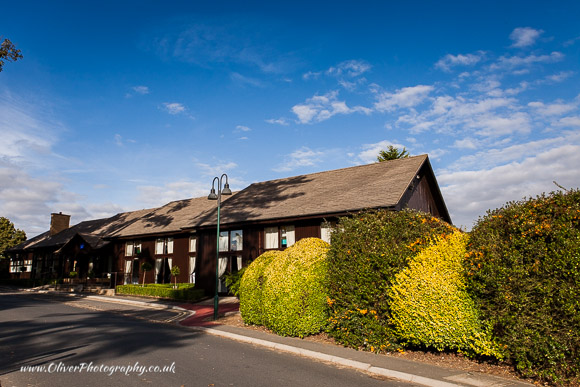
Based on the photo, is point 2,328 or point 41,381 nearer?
point 41,381

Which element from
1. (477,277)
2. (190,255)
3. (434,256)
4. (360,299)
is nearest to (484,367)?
(477,277)

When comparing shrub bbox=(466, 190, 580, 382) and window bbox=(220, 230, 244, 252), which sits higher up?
window bbox=(220, 230, 244, 252)

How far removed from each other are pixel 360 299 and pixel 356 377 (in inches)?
103

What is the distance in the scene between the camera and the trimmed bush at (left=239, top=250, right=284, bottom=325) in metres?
13.6

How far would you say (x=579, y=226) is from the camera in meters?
7.15

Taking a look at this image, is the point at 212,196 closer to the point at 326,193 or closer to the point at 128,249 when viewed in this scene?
the point at 326,193

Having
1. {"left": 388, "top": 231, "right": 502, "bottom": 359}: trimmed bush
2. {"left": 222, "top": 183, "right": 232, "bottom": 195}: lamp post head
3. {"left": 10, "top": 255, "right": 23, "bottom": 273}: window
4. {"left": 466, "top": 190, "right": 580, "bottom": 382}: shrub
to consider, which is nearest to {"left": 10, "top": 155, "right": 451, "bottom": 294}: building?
{"left": 222, "top": 183, "right": 232, "bottom": 195}: lamp post head

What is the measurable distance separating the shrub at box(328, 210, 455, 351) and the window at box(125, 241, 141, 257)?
84.1 feet

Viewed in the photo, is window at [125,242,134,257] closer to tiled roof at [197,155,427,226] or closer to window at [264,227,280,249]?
tiled roof at [197,155,427,226]

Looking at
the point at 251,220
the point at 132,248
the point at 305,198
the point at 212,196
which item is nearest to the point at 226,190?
the point at 212,196

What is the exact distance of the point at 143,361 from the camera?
9.06 m

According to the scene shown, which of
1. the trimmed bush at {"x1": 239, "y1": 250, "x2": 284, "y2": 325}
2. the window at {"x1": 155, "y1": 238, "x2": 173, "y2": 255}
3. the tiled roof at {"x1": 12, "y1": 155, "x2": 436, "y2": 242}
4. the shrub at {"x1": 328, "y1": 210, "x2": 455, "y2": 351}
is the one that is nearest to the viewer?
the shrub at {"x1": 328, "y1": 210, "x2": 455, "y2": 351}

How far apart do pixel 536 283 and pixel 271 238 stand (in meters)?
16.4

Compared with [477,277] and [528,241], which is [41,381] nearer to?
[477,277]
